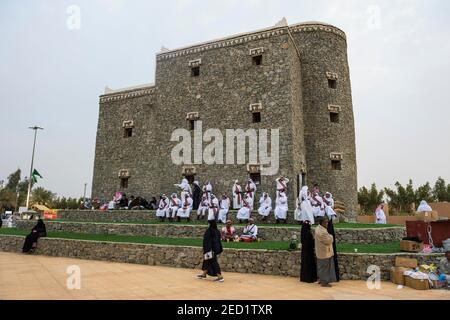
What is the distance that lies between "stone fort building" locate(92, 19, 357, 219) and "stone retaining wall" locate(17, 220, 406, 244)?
4178mm

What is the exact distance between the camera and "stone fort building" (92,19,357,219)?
1719cm

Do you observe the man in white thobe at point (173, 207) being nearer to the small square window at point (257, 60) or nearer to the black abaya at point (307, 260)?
the small square window at point (257, 60)

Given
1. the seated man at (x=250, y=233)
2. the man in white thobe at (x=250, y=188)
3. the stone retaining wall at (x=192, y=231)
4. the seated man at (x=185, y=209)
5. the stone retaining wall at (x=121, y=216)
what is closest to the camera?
the stone retaining wall at (x=192, y=231)

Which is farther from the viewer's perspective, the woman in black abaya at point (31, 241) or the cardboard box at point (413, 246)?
the woman in black abaya at point (31, 241)

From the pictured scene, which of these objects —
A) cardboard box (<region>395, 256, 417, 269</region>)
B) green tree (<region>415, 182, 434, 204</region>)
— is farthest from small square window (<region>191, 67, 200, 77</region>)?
green tree (<region>415, 182, 434, 204</region>)

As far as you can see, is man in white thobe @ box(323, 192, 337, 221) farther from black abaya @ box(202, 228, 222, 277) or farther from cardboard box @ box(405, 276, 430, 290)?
black abaya @ box(202, 228, 222, 277)

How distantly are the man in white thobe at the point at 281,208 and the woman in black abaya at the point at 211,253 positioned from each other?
6.26 meters

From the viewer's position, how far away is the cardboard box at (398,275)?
24.6 ft

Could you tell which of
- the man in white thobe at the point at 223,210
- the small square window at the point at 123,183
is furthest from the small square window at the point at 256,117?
the small square window at the point at 123,183

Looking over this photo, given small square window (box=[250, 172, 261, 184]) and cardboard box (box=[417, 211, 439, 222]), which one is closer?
cardboard box (box=[417, 211, 439, 222])

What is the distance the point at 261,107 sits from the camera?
57.2ft

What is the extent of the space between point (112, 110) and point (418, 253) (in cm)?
2113
